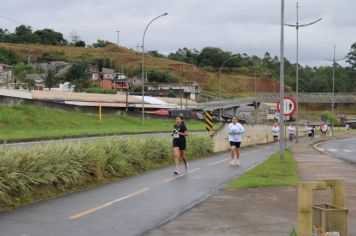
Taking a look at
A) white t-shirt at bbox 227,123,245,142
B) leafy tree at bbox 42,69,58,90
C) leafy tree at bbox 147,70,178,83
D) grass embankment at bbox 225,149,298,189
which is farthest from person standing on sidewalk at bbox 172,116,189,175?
leafy tree at bbox 147,70,178,83

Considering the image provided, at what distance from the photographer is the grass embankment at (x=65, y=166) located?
37.4 ft

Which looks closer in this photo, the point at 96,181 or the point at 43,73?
the point at 96,181

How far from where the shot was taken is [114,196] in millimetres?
12562

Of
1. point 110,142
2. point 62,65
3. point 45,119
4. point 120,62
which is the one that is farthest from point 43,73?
point 110,142

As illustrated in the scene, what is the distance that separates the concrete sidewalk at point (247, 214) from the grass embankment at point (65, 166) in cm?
333

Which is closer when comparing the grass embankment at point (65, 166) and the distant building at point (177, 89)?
the grass embankment at point (65, 166)

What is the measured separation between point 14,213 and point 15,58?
162384 millimetres

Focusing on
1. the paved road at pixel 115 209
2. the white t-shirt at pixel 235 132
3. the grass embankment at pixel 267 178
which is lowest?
the paved road at pixel 115 209

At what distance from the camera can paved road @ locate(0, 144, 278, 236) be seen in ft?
29.3

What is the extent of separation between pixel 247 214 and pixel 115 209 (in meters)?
2.38

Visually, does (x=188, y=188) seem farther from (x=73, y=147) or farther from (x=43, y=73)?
(x=43, y=73)

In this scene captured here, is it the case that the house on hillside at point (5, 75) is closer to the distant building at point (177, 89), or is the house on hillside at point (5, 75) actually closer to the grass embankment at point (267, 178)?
the distant building at point (177, 89)

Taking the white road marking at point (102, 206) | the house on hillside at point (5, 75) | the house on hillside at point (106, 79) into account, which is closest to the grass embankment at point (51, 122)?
the white road marking at point (102, 206)

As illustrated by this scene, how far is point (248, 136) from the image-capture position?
4069 cm
